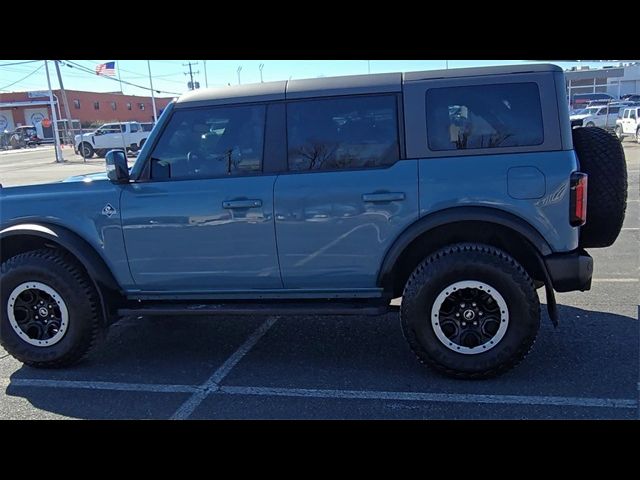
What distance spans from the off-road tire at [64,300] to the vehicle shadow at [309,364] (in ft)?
0.49

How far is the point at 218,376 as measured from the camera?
3.67 metres

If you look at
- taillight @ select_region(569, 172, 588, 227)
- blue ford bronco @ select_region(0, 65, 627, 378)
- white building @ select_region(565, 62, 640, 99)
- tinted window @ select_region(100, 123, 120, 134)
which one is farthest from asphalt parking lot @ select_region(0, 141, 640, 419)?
white building @ select_region(565, 62, 640, 99)

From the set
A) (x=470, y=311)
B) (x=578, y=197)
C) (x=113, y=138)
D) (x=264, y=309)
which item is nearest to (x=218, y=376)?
(x=264, y=309)

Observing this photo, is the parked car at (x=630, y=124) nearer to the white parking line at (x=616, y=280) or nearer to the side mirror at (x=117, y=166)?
the white parking line at (x=616, y=280)

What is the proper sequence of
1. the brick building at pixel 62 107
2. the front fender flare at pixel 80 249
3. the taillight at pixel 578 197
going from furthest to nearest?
the brick building at pixel 62 107
the front fender flare at pixel 80 249
the taillight at pixel 578 197

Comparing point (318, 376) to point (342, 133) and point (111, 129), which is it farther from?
point (111, 129)

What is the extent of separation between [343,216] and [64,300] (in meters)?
2.21

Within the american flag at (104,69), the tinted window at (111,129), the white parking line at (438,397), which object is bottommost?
the white parking line at (438,397)

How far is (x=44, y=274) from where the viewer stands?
3787 mm

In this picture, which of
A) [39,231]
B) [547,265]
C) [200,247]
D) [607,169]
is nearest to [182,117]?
[200,247]

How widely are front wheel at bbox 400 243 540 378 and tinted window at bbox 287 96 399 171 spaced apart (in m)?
0.83

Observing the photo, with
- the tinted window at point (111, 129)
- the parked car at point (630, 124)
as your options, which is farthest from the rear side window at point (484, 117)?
the tinted window at point (111, 129)

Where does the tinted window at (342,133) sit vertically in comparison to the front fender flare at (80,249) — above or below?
above

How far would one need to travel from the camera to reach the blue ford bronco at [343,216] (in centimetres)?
330
